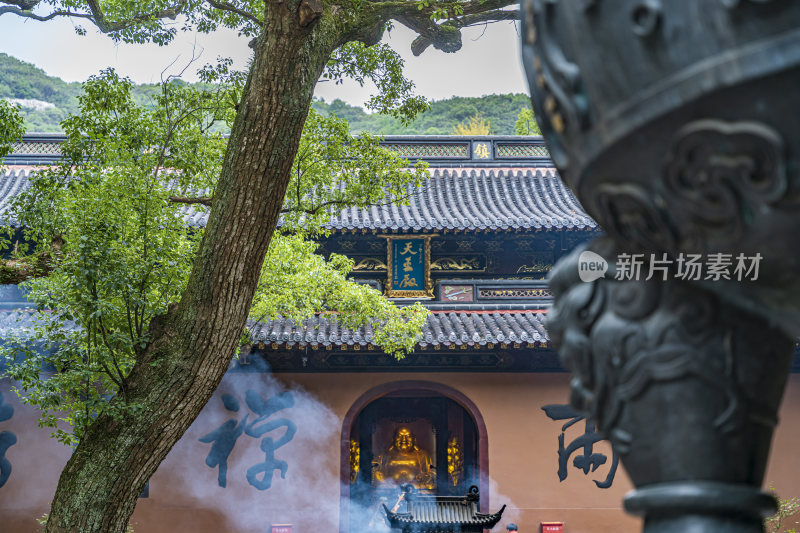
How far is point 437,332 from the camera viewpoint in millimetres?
8852

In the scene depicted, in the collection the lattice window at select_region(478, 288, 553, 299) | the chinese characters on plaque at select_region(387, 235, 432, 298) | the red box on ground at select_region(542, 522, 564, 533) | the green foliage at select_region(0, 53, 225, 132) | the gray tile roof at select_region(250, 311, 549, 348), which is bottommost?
the red box on ground at select_region(542, 522, 564, 533)

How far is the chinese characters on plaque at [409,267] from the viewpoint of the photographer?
9.89 meters

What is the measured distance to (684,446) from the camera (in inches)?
32.9

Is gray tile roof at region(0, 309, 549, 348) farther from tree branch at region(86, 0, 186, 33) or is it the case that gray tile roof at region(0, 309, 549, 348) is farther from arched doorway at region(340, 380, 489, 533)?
tree branch at region(86, 0, 186, 33)

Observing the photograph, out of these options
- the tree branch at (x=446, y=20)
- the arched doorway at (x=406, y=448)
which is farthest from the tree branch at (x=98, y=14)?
the arched doorway at (x=406, y=448)

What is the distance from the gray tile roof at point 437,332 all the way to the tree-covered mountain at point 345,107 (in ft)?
66.9

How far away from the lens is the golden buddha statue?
37.9 feet

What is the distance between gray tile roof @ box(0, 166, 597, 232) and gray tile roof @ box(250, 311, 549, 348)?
3.81 ft

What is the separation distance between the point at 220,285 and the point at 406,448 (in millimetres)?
8461

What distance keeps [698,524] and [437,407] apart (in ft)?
36.2

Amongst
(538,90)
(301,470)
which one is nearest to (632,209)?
(538,90)

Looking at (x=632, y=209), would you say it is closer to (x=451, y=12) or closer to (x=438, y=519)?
(x=451, y=12)

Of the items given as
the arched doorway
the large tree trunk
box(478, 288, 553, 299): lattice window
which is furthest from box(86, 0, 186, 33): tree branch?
box(478, 288, 553, 299): lattice window

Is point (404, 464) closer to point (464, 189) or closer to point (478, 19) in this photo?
point (464, 189)
